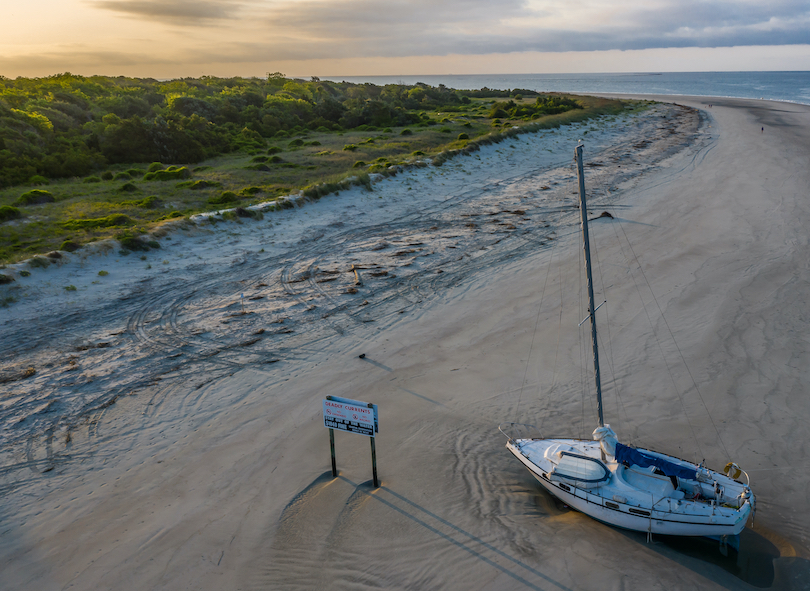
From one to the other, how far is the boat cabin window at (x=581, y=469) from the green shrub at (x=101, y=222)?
22.7m

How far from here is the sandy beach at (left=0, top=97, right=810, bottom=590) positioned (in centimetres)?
831

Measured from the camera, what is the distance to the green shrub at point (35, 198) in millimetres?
26047

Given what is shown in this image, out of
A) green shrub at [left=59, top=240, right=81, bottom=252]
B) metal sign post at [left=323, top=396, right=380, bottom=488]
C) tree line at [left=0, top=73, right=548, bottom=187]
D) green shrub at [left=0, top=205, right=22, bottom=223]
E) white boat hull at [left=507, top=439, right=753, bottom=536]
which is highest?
tree line at [left=0, top=73, right=548, bottom=187]

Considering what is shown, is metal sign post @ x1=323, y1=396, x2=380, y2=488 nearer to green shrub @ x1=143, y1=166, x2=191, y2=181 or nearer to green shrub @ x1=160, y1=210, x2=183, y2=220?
green shrub @ x1=160, y1=210, x2=183, y2=220

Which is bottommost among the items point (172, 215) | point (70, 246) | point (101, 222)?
point (70, 246)

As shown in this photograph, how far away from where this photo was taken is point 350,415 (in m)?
9.09

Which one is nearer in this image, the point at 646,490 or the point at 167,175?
the point at 646,490

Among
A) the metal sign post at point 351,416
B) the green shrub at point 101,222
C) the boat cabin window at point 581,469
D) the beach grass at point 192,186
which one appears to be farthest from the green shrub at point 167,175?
the boat cabin window at point 581,469

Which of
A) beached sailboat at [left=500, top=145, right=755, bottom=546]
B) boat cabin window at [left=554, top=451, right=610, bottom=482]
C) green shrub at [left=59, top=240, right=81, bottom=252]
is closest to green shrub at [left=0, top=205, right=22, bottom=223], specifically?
green shrub at [left=59, top=240, right=81, bottom=252]

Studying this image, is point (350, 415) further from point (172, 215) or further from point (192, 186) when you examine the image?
point (192, 186)

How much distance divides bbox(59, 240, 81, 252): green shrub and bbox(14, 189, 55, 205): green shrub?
33.6 feet

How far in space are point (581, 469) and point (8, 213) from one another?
92.5ft

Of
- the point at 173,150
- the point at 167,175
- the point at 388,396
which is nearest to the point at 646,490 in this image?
the point at 388,396

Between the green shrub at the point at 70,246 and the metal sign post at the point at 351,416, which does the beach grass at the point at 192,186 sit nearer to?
the green shrub at the point at 70,246
